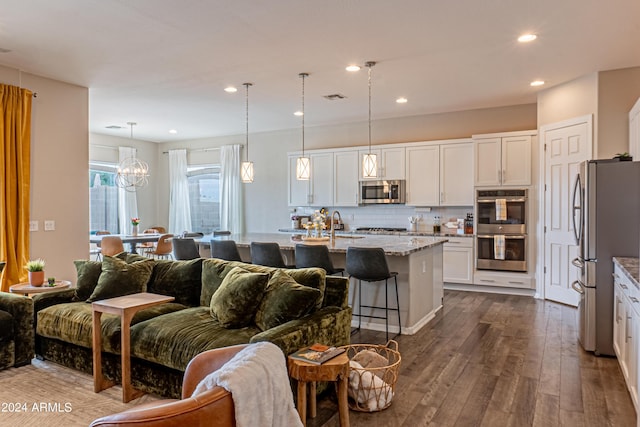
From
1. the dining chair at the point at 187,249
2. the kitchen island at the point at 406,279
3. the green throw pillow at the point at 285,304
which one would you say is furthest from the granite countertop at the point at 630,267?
the dining chair at the point at 187,249

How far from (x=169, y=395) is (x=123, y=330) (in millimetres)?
539

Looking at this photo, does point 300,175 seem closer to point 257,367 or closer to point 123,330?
point 123,330

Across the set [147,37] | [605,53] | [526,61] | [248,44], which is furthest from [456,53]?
[147,37]

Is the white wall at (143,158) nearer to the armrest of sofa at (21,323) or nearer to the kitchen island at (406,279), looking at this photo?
the kitchen island at (406,279)

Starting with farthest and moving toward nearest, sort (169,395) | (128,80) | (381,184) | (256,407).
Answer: (381,184), (128,80), (169,395), (256,407)

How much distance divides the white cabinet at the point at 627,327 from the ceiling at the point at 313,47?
2.20 metres

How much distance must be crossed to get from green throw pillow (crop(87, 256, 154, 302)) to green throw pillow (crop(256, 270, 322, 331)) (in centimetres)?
137

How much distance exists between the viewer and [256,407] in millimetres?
1382

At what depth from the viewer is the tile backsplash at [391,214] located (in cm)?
727

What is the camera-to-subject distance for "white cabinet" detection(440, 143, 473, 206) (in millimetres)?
6801

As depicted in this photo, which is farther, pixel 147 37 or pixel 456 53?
pixel 456 53

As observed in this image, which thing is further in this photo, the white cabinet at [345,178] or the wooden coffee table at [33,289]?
the white cabinet at [345,178]

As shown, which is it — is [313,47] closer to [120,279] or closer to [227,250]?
[227,250]

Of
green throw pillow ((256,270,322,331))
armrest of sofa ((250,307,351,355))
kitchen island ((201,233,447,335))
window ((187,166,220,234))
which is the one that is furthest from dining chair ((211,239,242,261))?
window ((187,166,220,234))
